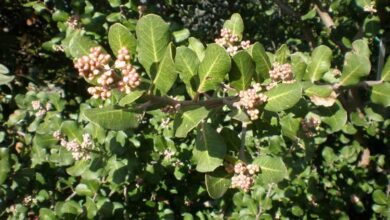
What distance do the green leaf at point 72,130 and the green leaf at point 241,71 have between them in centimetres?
103

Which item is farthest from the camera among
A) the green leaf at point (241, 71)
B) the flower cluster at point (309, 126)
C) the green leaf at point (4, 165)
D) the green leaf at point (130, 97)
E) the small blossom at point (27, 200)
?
the small blossom at point (27, 200)

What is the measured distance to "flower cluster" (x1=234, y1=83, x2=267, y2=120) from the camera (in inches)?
56.4

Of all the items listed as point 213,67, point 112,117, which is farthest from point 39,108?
point 213,67

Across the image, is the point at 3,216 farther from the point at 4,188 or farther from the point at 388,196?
the point at 388,196

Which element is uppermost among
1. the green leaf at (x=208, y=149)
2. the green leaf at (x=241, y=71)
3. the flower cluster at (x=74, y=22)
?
the green leaf at (x=241, y=71)

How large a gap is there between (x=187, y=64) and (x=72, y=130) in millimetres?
1023

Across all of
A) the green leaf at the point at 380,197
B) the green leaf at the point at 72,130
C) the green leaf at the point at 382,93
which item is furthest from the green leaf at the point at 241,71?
the green leaf at the point at 380,197

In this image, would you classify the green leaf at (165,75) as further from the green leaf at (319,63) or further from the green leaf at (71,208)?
the green leaf at (71,208)

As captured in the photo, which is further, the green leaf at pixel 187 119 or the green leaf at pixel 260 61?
the green leaf at pixel 260 61

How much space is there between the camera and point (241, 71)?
4.93 feet

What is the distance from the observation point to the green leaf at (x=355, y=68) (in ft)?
5.40

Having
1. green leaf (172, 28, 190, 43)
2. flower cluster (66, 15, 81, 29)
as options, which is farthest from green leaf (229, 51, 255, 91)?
flower cluster (66, 15, 81, 29)

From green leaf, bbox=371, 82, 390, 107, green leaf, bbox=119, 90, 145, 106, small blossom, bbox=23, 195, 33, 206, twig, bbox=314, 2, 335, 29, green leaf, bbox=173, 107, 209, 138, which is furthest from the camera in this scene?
twig, bbox=314, 2, 335, 29

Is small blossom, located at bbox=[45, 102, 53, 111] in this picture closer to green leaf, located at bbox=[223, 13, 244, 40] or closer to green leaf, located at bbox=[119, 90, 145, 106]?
green leaf, located at bbox=[223, 13, 244, 40]
